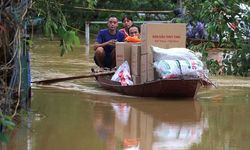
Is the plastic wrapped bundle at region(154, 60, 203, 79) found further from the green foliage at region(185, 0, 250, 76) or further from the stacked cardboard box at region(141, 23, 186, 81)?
the green foliage at region(185, 0, 250, 76)

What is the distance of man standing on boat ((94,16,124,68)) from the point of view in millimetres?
11094

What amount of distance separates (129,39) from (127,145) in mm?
4278

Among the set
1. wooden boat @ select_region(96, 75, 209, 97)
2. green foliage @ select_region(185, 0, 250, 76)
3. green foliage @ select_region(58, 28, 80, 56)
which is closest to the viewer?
green foliage @ select_region(58, 28, 80, 56)

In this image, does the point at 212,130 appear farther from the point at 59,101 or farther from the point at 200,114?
the point at 59,101

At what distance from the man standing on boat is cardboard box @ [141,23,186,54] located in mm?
1671

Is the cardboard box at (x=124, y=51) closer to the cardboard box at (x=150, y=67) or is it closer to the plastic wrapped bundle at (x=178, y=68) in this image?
the cardboard box at (x=150, y=67)

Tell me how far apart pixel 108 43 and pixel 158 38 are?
180 centimetres

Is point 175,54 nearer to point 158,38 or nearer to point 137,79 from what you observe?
point 158,38

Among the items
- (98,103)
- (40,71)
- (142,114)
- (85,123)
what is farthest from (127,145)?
(40,71)

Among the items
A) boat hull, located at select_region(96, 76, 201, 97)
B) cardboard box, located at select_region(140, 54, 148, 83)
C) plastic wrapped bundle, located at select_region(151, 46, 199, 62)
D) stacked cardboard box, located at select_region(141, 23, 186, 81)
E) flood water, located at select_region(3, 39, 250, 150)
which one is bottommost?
flood water, located at select_region(3, 39, 250, 150)

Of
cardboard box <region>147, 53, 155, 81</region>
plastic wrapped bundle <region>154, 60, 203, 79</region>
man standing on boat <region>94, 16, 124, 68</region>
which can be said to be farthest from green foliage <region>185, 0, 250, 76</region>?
man standing on boat <region>94, 16, 124, 68</region>

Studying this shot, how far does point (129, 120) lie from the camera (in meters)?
7.68

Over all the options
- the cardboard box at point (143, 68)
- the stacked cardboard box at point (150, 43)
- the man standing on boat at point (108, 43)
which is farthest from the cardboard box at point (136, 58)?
the man standing on boat at point (108, 43)

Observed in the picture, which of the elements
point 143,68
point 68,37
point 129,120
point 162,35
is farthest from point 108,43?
point 68,37
